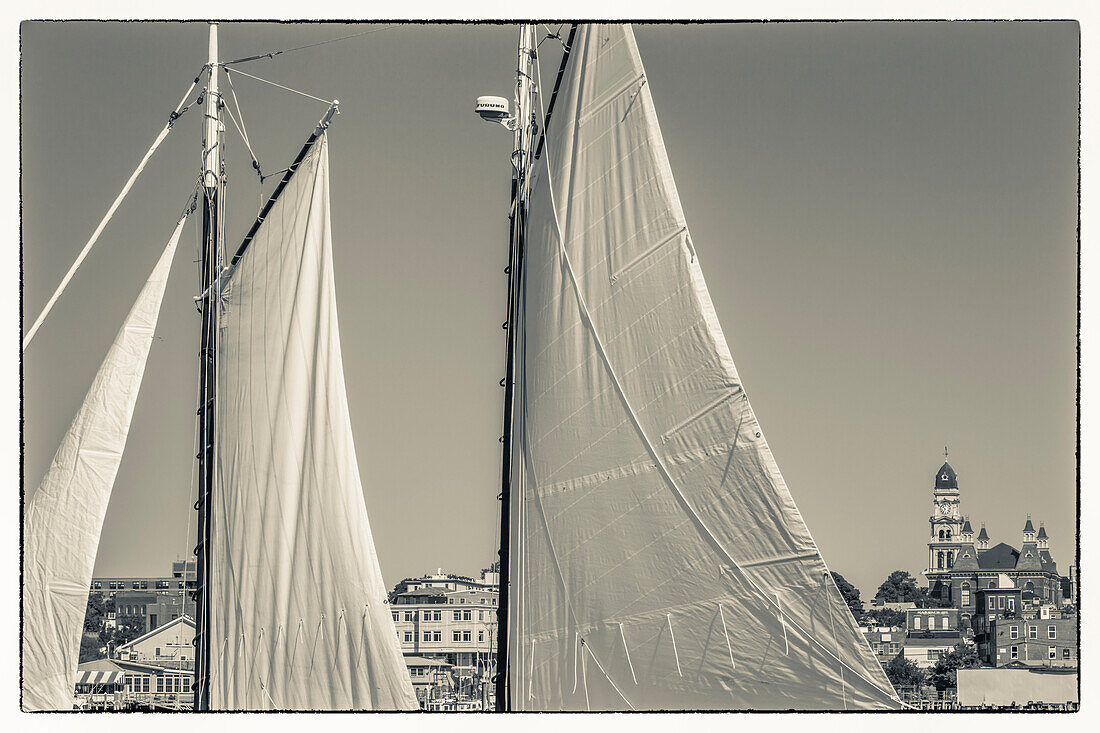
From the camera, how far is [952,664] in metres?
15.4

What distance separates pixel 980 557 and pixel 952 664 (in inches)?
55.7

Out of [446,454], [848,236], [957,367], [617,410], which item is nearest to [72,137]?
[446,454]

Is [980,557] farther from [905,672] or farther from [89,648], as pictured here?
[89,648]

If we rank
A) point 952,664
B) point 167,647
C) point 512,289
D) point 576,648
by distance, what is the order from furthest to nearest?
point 952,664 → point 167,647 → point 512,289 → point 576,648

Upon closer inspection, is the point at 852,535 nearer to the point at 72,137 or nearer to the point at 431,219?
the point at 431,219

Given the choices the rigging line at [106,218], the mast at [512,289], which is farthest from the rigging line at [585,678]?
the rigging line at [106,218]

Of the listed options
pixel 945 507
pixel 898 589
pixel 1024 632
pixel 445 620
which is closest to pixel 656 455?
pixel 945 507

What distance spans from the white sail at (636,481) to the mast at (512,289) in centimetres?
11

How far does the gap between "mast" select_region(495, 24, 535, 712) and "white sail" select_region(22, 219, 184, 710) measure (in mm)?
3029

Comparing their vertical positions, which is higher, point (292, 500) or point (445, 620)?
point (292, 500)

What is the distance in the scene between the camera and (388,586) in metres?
14.9

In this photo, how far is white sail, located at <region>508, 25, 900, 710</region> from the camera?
39.8ft

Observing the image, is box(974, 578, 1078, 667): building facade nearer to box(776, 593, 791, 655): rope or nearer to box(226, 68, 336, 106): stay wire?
box(776, 593, 791, 655): rope

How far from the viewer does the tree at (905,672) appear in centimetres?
1709
